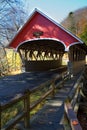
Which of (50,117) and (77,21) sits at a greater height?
(77,21)

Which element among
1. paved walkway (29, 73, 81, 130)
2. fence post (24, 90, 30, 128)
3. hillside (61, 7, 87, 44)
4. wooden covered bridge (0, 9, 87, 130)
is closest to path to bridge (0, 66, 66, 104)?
wooden covered bridge (0, 9, 87, 130)

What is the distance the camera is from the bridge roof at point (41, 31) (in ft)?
78.2

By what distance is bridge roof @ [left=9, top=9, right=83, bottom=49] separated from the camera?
2385cm

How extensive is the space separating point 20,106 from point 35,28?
49.2 feet

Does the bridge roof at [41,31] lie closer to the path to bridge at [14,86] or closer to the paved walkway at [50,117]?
the path to bridge at [14,86]

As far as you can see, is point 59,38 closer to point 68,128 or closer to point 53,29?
point 53,29

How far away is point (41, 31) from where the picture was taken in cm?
2459

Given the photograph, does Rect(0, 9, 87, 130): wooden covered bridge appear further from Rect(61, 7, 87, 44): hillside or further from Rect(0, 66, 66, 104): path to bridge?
Rect(61, 7, 87, 44): hillside

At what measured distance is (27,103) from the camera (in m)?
7.52

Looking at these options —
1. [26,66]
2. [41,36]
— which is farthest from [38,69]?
[41,36]

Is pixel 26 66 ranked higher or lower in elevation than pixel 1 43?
lower

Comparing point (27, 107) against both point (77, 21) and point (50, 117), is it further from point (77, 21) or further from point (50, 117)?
point (77, 21)

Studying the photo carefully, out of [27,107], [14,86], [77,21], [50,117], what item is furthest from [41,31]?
[77,21]

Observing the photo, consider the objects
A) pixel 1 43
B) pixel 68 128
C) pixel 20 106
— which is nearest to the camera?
pixel 68 128
